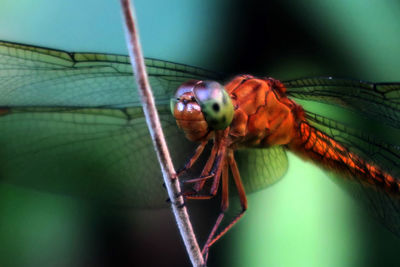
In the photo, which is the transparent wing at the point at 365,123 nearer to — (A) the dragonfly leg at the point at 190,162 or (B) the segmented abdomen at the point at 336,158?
(B) the segmented abdomen at the point at 336,158

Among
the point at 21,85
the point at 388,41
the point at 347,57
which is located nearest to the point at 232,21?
the point at 347,57

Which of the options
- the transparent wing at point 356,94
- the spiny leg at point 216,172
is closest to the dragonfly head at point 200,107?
the spiny leg at point 216,172

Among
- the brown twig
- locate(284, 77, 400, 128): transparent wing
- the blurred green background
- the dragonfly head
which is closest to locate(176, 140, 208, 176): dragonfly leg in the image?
the dragonfly head

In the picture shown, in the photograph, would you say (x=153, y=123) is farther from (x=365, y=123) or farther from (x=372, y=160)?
(x=365, y=123)

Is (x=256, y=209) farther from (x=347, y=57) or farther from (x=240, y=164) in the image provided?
(x=347, y=57)

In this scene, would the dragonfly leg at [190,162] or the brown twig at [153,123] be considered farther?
the dragonfly leg at [190,162]

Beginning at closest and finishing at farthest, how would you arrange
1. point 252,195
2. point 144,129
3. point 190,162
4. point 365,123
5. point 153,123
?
Answer: point 153,123
point 190,162
point 144,129
point 365,123
point 252,195

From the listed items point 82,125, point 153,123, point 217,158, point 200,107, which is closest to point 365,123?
point 217,158

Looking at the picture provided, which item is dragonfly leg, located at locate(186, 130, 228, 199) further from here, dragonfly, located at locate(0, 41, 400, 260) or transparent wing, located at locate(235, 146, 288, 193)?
transparent wing, located at locate(235, 146, 288, 193)
